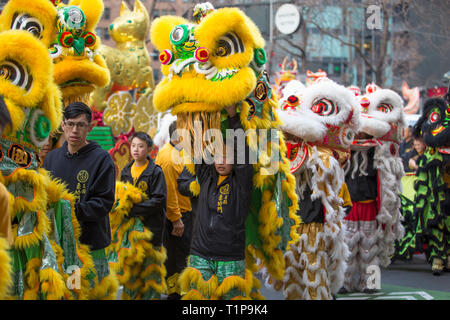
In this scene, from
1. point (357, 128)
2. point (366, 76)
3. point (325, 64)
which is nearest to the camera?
point (357, 128)

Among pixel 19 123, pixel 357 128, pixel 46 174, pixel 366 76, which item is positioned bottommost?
pixel 46 174

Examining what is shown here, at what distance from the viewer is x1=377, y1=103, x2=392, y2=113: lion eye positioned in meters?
6.79

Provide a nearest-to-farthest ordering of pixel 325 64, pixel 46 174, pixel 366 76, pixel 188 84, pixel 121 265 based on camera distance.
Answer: pixel 46 174
pixel 188 84
pixel 121 265
pixel 366 76
pixel 325 64

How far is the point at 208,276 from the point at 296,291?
1.54 metres

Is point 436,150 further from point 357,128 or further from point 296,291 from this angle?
Result: point 296,291

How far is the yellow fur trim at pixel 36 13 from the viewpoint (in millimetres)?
4602

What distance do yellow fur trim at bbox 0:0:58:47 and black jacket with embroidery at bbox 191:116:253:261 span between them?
1905 millimetres

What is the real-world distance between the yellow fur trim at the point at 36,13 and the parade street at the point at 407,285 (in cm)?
333

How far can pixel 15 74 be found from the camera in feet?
10.5

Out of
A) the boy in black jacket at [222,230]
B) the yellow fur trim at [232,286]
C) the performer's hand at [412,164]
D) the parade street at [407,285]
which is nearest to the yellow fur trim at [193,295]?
the boy in black jacket at [222,230]

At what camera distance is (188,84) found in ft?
12.4

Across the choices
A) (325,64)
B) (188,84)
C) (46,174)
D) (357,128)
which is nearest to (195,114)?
(188,84)

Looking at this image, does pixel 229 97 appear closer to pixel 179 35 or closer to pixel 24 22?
pixel 179 35

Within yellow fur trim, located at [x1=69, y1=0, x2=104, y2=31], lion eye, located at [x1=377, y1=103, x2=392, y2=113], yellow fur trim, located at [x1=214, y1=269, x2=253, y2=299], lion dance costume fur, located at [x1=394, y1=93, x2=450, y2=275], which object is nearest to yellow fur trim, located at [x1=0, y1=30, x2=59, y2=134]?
yellow fur trim, located at [x1=214, y1=269, x2=253, y2=299]
